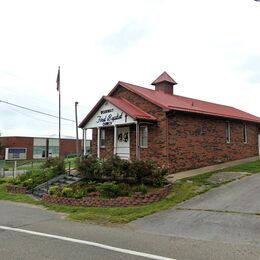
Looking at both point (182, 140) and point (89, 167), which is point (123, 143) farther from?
point (89, 167)

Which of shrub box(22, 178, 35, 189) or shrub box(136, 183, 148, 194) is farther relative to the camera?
shrub box(22, 178, 35, 189)

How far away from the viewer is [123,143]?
2052 centimetres

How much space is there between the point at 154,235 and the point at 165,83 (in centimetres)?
1812

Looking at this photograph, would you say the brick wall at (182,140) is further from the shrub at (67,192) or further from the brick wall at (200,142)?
the shrub at (67,192)

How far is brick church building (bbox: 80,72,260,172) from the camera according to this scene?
17.9m

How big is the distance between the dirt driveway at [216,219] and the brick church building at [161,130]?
5285mm

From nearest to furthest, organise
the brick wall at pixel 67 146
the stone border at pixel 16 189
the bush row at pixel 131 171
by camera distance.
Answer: the bush row at pixel 131 171 → the stone border at pixel 16 189 → the brick wall at pixel 67 146

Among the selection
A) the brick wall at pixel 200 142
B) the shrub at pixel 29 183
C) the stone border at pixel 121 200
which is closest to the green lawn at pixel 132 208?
the stone border at pixel 121 200

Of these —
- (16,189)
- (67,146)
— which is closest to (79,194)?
(16,189)

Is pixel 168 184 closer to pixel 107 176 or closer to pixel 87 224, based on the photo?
pixel 107 176

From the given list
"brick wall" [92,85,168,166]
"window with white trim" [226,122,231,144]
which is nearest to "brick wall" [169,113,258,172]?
"window with white trim" [226,122,231,144]

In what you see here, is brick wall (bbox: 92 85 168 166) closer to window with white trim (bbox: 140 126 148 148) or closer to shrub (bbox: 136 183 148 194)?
window with white trim (bbox: 140 126 148 148)

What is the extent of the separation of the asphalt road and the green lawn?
517 mm

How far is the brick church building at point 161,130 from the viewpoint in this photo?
17.9m
